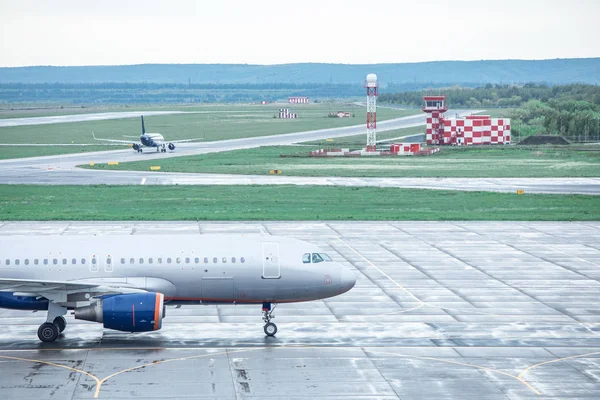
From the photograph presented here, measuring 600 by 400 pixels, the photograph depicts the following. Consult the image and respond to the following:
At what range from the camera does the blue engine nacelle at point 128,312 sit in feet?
103

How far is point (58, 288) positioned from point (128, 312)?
2.83m

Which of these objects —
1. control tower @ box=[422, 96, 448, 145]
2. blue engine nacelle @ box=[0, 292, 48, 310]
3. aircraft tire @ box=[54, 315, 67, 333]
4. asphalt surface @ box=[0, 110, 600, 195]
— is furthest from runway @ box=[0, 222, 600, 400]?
control tower @ box=[422, 96, 448, 145]

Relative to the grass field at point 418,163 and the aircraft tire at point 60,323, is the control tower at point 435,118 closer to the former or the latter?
the grass field at point 418,163

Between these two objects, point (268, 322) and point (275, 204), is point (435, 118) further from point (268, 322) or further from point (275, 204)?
point (268, 322)

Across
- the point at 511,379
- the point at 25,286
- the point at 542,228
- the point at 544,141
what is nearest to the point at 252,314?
the point at 25,286

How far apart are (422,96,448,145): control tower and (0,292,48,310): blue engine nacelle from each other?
107285 mm

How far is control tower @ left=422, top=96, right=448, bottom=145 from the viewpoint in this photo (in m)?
135

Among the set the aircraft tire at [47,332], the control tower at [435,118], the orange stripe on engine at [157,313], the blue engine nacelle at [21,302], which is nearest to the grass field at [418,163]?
the control tower at [435,118]

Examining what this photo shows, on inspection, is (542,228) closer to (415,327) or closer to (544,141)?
(415,327)

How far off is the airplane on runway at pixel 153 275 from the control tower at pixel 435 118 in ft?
341

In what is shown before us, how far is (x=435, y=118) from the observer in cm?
13575

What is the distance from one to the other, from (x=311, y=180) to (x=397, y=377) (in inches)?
2398

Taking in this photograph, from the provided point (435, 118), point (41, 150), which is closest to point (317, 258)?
point (41, 150)

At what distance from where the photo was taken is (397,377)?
29.2m
